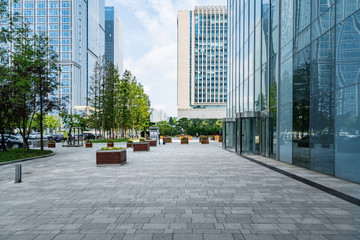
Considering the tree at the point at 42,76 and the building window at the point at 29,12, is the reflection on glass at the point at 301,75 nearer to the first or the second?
the tree at the point at 42,76

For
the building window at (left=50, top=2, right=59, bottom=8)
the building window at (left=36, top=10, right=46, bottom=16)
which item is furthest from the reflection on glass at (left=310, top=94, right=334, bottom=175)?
the building window at (left=36, top=10, right=46, bottom=16)

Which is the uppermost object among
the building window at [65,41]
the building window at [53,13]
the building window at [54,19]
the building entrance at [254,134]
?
the building window at [53,13]

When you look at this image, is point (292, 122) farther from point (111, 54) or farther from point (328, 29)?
point (111, 54)

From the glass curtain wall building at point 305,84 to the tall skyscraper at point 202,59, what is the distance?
91.1 m

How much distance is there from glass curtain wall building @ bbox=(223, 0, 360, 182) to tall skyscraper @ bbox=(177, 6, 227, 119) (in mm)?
91145

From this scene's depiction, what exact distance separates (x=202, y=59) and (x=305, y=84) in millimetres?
104801

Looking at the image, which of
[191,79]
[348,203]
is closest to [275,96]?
[348,203]

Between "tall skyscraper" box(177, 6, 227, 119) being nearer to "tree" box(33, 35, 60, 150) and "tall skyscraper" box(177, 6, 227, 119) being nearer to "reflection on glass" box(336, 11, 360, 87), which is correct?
"tree" box(33, 35, 60, 150)

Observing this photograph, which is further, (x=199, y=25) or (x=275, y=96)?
(x=199, y=25)

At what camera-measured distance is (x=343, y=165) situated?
8773 mm

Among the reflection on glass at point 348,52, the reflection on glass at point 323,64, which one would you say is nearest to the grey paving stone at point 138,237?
the reflection on glass at point 348,52

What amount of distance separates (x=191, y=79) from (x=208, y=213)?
110 m

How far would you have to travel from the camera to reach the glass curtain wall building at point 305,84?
865 cm

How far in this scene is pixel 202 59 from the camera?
370 ft
